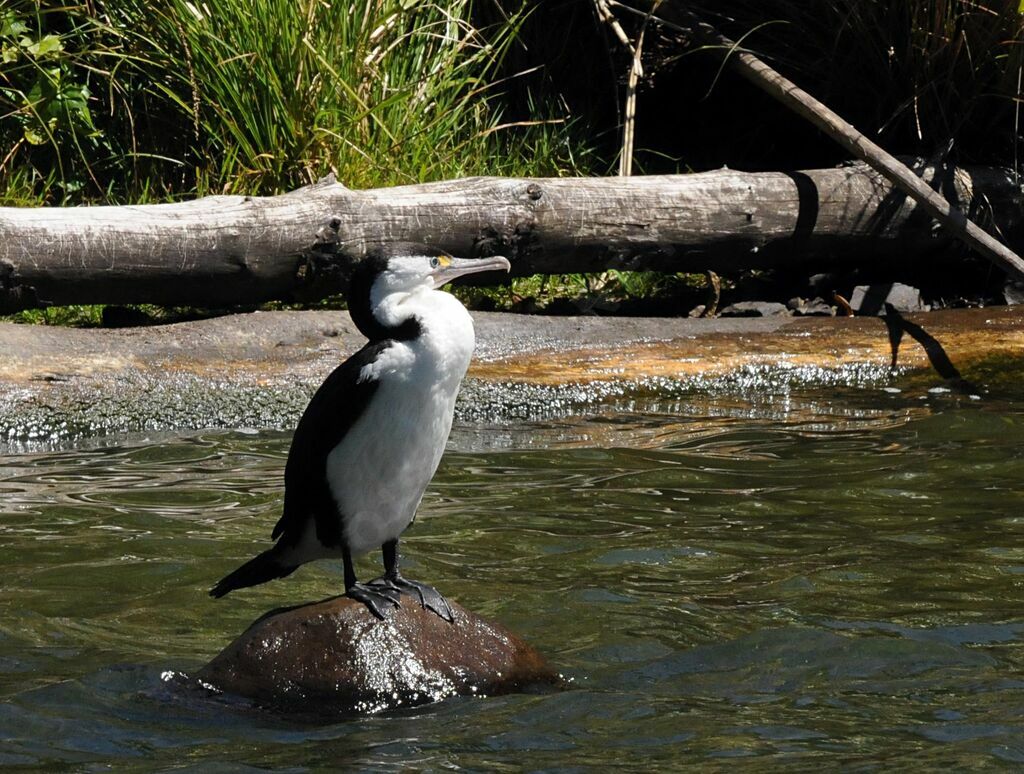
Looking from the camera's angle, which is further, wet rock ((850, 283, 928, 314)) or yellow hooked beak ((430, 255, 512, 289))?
wet rock ((850, 283, 928, 314))

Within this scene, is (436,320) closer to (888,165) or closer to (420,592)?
(420,592)

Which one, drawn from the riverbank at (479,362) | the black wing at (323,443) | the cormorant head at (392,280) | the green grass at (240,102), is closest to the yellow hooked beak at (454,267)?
the cormorant head at (392,280)

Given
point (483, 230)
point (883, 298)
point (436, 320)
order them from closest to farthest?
A: point (436, 320) < point (483, 230) < point (883, 298)

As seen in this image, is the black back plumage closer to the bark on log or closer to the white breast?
the white breast

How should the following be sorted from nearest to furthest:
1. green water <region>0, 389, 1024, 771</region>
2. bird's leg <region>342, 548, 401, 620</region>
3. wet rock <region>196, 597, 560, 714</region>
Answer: green water <region>0, 389, 1024, 771</region>
wet rock <region>196, 597, 560, 714</region>
bird's leg <region>342, 548, 401, 620</region>

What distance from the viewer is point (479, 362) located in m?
6.24

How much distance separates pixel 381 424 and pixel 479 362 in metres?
2.88

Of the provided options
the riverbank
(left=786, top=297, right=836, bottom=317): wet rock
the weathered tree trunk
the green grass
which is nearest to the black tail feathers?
the riverbank

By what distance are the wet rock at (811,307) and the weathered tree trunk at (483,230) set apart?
0.20m

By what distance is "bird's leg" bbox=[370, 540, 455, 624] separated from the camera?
3457mm

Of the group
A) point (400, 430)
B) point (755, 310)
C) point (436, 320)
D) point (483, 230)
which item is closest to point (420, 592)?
point (400, 430)

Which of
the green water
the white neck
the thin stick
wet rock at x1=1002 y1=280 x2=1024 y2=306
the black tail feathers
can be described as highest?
the thin stick

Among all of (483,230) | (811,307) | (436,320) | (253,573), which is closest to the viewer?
(436,320)

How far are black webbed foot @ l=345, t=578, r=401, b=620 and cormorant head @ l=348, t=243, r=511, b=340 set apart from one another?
55 cm
